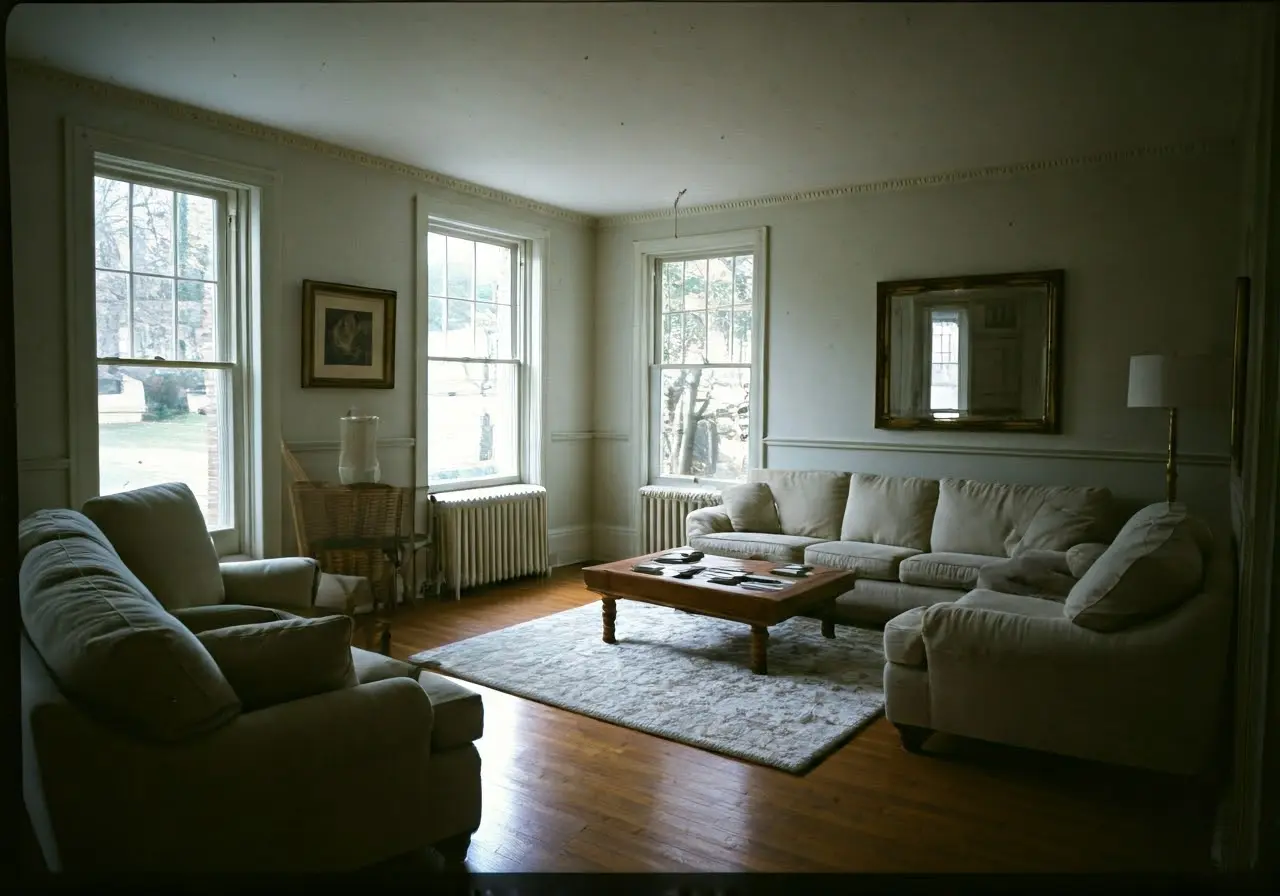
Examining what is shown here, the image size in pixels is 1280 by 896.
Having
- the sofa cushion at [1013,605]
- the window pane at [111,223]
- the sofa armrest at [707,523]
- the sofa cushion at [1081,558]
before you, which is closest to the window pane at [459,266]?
the window pane at [111,223]

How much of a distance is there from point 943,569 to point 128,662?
3861mm

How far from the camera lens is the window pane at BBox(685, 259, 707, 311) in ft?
21.3

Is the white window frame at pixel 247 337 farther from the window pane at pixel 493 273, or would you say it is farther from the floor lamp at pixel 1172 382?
the floor lamp at pixel 1172 382

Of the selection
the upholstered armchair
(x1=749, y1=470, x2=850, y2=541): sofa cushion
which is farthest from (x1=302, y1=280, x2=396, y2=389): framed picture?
(x1=749, y1=470, x2=850, y2=541): sofa cushion

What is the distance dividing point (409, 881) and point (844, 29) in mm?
3079

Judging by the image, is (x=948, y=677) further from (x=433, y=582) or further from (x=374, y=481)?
(x=433, y=582)

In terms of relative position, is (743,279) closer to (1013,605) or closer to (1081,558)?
(1081,558)

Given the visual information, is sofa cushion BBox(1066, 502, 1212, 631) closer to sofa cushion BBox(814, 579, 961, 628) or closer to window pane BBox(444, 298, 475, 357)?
sofa cushion BBox(814, 579, 961, 628)

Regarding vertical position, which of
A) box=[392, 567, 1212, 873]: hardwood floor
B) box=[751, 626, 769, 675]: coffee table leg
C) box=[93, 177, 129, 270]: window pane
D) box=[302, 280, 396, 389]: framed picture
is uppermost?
box=[93, 177, 129, 270]: window pane

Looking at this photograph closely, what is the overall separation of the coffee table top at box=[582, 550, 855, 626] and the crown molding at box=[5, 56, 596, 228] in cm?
267

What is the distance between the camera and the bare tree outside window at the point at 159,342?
13.4 feet

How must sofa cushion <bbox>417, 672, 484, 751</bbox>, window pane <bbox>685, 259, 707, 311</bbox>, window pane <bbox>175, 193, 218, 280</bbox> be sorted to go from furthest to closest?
window pane <bbox>685, 259, 707, 311</bbox> < window pane <bbox>175, 193, 218, 280</bbox> < sofa cushion <bbox>417, 672, 484, 751</bbox>

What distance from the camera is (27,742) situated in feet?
5.67

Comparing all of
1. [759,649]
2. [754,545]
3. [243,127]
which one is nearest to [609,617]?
[759,649]
